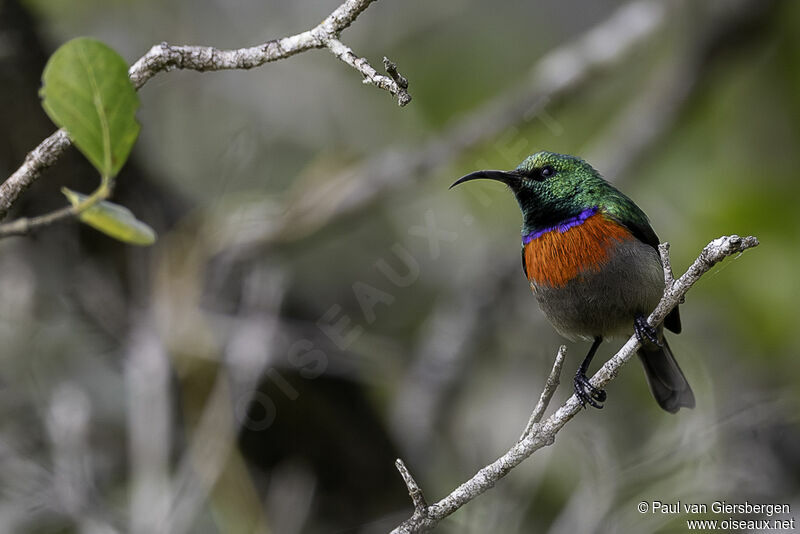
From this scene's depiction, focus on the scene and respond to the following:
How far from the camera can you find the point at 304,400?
4809 mm

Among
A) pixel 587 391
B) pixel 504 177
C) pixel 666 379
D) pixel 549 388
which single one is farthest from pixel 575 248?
pixel 666 379

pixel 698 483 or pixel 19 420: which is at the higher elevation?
pixel 698 483

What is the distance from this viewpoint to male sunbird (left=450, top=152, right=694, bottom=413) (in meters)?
1.94

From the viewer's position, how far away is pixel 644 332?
178 cm

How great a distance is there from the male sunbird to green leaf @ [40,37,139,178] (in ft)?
2.71

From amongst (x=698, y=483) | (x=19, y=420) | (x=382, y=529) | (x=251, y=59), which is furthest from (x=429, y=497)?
(x=251, y=59)

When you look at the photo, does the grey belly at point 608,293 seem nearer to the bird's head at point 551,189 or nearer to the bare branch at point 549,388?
the bird's head at point 551,189

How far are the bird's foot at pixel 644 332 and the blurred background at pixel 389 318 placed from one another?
5.70ft

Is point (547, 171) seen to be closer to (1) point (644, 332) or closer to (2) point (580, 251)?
(2) point (580, 251)

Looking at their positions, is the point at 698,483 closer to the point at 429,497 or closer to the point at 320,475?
the point at 429,497

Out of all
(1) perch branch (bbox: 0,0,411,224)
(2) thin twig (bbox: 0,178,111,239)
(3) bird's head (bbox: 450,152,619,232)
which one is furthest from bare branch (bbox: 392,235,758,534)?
(2) thin twig (bbox: 0,178,111,239)

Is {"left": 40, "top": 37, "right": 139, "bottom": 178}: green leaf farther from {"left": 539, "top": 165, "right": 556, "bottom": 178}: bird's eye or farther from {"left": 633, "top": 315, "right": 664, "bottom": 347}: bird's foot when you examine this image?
{"left": 633, "top": 315, "right": 664, "bottom": 347}: bird's foot

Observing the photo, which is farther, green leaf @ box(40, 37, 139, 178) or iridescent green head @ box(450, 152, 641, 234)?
iridescent green head @ box(450, 152, 641, 234)

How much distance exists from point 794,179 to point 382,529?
9.94 ft
